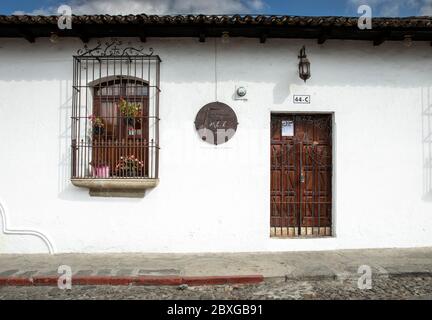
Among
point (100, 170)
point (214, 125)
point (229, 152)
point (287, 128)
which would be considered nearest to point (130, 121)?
point (100, 170)

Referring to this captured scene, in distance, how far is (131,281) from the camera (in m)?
5.23

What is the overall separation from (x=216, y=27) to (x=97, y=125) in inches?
97.8

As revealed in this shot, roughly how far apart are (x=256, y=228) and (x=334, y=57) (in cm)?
314

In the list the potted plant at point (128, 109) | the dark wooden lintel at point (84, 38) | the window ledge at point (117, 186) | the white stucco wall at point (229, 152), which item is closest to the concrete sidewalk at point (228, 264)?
the white stucco wall at point (229, 152)

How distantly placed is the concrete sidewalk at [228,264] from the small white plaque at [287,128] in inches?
77.9

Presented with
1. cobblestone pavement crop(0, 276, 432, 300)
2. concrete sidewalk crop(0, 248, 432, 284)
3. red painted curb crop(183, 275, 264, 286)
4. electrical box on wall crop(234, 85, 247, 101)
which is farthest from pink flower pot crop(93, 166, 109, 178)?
electrical box on wall crop(234, 85, 247, 101)

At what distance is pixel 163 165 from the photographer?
21.9 ft

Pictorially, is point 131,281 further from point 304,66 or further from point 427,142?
point 427,142

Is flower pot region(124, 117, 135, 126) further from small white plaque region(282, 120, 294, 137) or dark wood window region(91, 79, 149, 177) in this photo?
small white plaque region(282, 120, 294, 137)

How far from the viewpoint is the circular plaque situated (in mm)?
6684

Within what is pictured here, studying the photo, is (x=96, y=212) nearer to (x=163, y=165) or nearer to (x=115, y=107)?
(x=163, y=165)

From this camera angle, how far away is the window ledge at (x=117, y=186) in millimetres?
6363

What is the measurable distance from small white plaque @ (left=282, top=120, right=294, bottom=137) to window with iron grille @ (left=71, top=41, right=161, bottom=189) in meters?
2.14

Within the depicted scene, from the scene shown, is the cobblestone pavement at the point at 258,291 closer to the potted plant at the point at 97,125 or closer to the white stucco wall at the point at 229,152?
the white stucco wall at the point at 229,152
